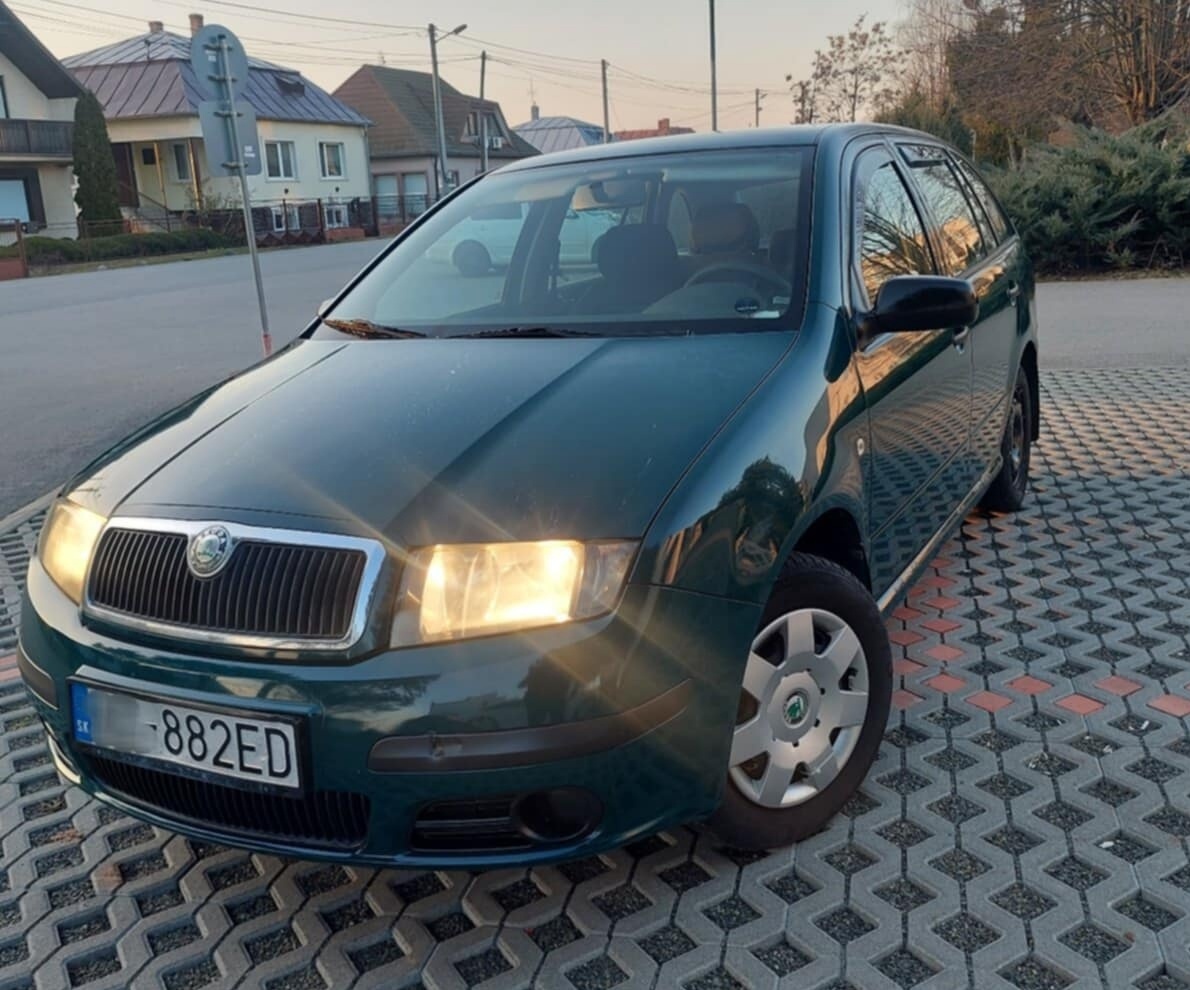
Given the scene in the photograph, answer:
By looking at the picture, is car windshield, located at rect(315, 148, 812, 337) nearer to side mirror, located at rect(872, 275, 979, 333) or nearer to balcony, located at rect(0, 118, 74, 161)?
side mirror, located at rect(872, 275, 979, 333)

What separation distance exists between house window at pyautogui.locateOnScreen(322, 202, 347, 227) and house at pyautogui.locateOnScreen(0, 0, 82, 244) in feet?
31.8

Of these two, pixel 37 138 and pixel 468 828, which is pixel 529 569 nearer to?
pixel 468 828

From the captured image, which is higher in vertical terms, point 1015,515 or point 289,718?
point 289,718

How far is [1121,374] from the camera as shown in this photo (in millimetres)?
8984

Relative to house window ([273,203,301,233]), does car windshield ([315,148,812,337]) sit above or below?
below

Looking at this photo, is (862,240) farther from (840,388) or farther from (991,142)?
(991,142)

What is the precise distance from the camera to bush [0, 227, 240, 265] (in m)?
31.1

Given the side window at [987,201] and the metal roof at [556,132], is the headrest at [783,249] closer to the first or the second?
the side window at [987,201]

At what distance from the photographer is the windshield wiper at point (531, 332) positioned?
3.17m

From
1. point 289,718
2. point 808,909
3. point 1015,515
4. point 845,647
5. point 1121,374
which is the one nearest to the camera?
point 289,718

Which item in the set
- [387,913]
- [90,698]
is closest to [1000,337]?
[387,913]

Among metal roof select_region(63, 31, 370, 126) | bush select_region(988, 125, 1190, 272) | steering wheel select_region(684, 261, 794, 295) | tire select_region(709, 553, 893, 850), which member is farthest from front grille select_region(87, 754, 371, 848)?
metal roof select_region(63, 31, 370, 126)

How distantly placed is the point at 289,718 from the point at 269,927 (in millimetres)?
717

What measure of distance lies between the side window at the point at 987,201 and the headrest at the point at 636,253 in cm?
208
